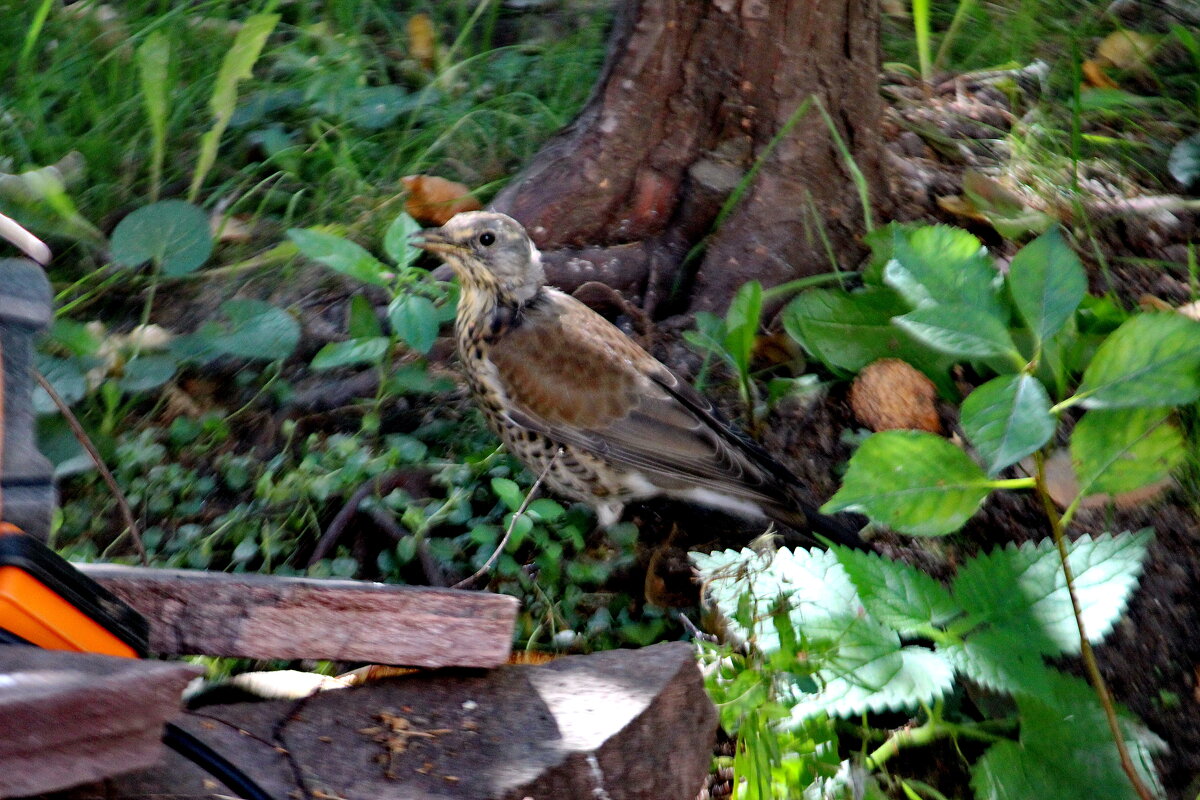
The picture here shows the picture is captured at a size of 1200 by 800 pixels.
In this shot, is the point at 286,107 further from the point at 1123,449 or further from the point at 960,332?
the point at 1123,449

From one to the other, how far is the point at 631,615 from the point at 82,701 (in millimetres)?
1627

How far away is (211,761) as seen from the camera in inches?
67.7

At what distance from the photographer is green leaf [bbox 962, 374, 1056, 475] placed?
230 centimetres

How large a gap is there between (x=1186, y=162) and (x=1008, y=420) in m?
2.26

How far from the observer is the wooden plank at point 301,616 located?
82.0 inches

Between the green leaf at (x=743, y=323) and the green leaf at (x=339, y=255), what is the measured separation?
96cm

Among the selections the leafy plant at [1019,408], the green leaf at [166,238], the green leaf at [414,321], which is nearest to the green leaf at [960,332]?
the leafy plant at [1019,408]

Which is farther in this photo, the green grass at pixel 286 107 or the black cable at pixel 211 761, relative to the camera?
the green grass at pixel 286 107

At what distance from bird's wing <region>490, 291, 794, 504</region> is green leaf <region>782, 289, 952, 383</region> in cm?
35

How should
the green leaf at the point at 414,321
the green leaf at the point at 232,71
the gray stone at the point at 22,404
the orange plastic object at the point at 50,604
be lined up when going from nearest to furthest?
the orange plastic object at the point at 50,604 → the gray stone at the point at 22,404 → the green leaf at the point at 414,321 → the green leaf at the point at 232,71

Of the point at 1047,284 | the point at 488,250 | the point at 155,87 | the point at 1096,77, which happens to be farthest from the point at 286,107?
the point at 1096,77

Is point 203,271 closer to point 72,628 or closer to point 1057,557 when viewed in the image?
point 72,628

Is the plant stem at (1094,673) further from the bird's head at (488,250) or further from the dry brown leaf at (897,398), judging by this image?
the bird's head at (488,250)

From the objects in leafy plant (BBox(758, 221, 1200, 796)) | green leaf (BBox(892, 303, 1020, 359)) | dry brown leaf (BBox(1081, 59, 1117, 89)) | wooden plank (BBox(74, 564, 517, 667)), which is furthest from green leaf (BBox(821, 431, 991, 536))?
dry brown leaf (BBox(1081, 59, 1117, 89))
